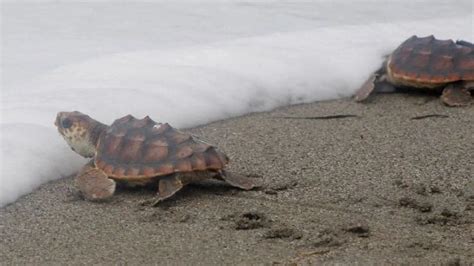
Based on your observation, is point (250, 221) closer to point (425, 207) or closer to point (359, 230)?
point (359, 230)

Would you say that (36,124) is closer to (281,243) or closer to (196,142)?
(196,142)

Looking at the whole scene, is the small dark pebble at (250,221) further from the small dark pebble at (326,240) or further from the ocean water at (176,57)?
the ocean water at (176,57)

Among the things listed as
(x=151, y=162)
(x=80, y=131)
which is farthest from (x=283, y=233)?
(x=80, y=131)

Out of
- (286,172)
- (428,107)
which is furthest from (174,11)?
(286,172)

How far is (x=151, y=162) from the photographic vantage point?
3.82 meters

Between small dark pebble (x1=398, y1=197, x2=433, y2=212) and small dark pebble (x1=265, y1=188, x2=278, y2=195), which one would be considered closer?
small dark pebble (x1=398, y1=197, x2=433, y2=212)

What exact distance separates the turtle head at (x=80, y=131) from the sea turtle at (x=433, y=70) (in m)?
2.10

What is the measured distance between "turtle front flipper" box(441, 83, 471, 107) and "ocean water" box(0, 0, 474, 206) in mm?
703

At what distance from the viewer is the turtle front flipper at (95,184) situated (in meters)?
3.77

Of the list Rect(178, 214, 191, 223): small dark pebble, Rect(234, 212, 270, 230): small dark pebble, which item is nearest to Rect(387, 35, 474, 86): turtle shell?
Rect(234, 212, 270, 230): small dark pebble

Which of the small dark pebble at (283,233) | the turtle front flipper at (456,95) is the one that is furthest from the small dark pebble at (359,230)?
the turtle front flipper at (456,95)

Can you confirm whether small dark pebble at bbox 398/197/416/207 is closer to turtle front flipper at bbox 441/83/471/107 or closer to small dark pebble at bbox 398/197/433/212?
small dark pebble at bbox 398/197/433/212

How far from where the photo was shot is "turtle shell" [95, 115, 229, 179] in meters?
3.78

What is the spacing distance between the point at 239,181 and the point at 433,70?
2.34 metres
